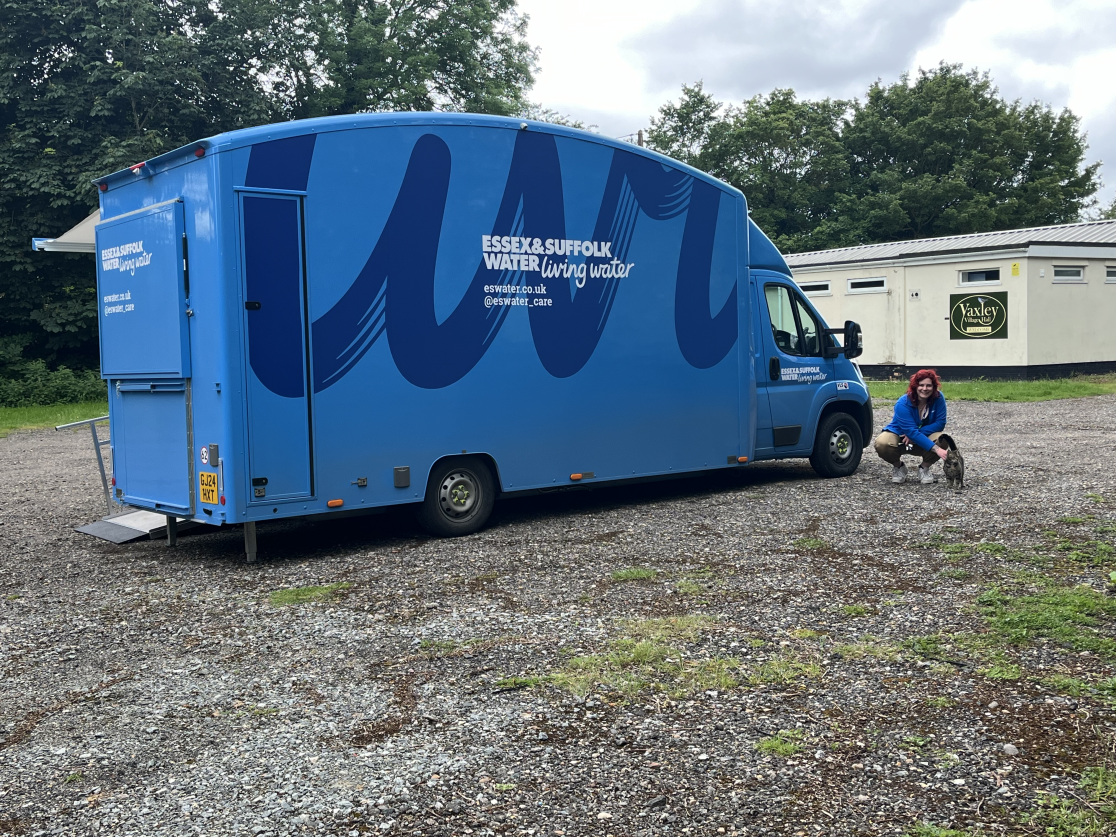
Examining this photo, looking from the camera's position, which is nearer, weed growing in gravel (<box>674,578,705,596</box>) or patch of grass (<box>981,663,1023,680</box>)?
patch of grass (<box>981,663,1023,680</box>)

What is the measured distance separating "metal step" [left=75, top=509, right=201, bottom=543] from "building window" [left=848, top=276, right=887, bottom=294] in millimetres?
22064

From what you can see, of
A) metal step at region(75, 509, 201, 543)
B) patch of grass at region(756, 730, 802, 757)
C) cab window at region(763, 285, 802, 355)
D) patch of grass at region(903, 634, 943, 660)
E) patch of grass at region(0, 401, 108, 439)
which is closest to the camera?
patch of grass at region(756, 730, 802, 757)

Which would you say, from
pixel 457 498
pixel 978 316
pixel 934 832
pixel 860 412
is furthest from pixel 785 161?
pixel 934 832

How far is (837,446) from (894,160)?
38.9 metres

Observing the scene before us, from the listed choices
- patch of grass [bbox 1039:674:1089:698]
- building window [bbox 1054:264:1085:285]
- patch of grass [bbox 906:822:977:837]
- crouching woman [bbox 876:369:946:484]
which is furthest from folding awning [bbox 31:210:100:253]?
building window [bbox 1054:264:1085:285]

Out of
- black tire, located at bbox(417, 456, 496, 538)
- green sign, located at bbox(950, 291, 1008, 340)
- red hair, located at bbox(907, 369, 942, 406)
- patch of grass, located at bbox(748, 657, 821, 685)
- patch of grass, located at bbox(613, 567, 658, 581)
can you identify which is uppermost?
green sign, located at bbox(950, 291, 1008, 340)

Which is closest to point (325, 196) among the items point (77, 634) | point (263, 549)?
point (263, 549)

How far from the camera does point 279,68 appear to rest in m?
31.2

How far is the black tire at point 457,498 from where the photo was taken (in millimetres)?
8086

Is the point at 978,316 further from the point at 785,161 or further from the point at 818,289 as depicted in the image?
the point at 785,161

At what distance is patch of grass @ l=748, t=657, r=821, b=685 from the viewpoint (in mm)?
4628

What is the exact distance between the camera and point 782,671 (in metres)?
4.73

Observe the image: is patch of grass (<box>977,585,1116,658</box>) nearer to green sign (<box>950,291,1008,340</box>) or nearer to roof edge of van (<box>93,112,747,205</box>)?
roof edge of van (<box>93,112,747,205</box>)

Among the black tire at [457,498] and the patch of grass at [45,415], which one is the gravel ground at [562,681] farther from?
the patch of grass at [45,415]
